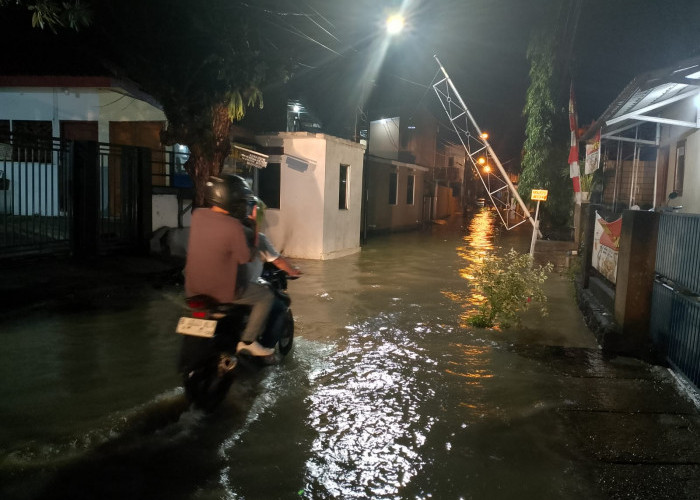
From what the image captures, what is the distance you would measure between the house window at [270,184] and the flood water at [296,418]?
7445mm

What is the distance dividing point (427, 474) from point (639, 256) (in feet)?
13.2

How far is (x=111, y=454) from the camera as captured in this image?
3.92 m

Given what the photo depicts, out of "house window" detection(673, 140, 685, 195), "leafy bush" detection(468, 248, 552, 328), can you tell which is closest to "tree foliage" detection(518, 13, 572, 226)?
"house window" detection(673, 140, 685, 195)

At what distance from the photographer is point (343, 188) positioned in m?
16.3

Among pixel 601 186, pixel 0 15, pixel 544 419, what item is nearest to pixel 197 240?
pixel 544 419

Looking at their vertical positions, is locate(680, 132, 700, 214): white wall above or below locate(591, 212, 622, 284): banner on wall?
above

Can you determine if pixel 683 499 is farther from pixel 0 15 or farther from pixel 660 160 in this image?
pixel 0 15

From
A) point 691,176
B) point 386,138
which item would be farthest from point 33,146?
point 386,138

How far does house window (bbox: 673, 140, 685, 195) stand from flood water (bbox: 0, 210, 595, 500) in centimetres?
598

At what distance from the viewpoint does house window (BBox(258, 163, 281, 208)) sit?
15289 millimetres

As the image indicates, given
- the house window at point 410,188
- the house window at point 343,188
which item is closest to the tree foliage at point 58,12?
the house window at point 343,188

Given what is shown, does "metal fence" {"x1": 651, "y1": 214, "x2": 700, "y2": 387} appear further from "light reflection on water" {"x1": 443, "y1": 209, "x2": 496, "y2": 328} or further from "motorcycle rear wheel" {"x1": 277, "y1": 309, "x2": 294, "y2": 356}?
"motorcycle rear wheel" {"x1": 277, "y1": 309, "x2": 294, "y2": 356}

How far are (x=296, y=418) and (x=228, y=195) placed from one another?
1.90m

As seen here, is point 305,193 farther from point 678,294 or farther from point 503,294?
point 678,294
